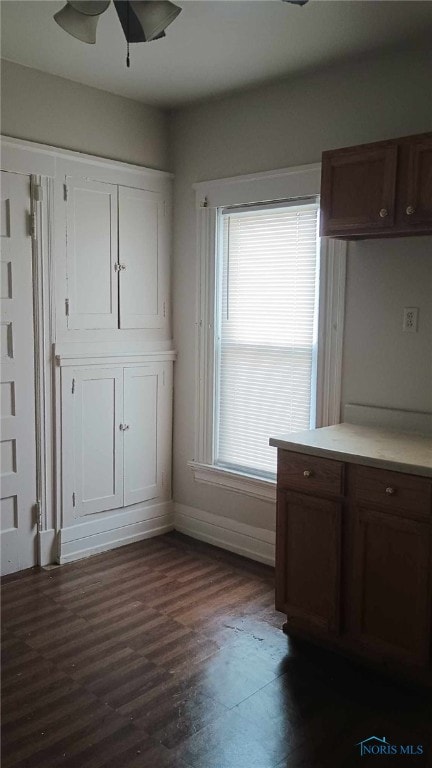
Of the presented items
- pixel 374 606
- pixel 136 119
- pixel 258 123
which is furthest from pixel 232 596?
pixel 136 119

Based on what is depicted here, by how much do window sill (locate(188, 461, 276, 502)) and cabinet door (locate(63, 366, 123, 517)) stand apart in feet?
1.62

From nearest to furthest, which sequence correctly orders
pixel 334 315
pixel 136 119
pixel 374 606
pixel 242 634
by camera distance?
pixel 374 606, pixel 242 634, pixel 334 315, pixel 136 119

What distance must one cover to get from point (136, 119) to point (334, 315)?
1.73m

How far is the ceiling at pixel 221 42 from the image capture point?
254cm

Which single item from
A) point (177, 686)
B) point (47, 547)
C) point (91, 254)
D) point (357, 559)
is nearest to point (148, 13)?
point (91, 254)

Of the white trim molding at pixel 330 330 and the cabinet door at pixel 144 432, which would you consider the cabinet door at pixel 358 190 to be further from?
the cabinet door at pixel 144 432

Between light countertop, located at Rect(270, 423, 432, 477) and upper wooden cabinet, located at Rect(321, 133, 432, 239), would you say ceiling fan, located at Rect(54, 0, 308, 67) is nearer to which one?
upper wooden cabinet, located at Rect(321, 133, 432, 239)

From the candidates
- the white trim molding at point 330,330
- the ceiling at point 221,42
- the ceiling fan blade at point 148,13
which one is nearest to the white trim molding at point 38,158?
the ceiling at point 221,42

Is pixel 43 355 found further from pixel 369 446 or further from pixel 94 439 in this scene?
pixel 369 446

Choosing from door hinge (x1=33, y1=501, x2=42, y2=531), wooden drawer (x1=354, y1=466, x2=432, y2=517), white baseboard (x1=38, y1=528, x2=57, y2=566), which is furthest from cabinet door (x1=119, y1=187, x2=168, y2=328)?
wooden drawer (x1=354, y1=466, x2=432, y2=517)

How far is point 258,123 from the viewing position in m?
3.48

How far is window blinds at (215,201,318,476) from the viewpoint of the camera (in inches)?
131

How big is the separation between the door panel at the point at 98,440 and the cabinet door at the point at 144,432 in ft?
0.21

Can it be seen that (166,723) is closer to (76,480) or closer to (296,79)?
(76,480)
